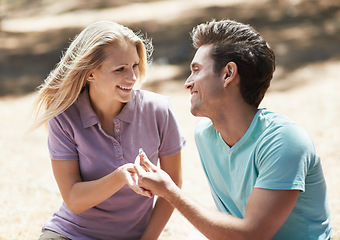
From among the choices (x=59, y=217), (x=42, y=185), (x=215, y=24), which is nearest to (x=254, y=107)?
(x=215, y=24)

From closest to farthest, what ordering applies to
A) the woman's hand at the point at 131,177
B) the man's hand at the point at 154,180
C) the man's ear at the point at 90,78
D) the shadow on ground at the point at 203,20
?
the man's hand at the point at 154,180 → the woman's hand at the point at 131,177 → the man's ear at the point at 90,78 → the shadow on ground at the point at 203,20

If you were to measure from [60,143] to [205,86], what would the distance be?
986mm

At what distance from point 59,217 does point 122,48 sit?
3.90 ft

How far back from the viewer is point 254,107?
2.62 meters

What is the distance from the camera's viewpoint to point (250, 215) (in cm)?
219

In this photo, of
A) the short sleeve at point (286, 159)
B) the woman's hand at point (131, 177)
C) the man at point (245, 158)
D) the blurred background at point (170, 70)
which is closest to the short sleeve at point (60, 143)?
the woman's hand at point (131, 177)


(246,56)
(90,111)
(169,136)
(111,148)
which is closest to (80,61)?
(90,111)

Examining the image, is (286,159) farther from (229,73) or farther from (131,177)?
(131,177)

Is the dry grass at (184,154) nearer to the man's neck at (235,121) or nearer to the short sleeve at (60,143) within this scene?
the short sleeve at (60,143)

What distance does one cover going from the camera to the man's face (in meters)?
2.59

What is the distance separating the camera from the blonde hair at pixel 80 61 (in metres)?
2.87

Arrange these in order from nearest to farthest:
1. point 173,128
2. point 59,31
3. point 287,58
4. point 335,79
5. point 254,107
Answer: point 254,107 → point 173,128 → point 335,79 → point 287,58 → point 59,31

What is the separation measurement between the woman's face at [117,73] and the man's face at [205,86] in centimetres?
45

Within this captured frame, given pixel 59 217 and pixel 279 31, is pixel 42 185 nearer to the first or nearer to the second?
pixel 59 217
